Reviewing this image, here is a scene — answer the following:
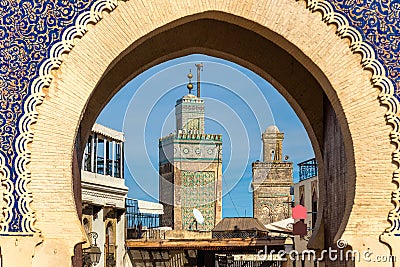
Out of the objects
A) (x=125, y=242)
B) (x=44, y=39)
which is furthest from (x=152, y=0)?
(x=125, y=242)

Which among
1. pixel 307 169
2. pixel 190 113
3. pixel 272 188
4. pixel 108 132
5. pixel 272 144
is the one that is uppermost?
pixel 190 113

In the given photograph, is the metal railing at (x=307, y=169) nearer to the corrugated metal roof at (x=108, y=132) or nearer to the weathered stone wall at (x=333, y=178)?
the corrugated metal roof at (x=108, y=132)

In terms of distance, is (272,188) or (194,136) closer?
(272,188)

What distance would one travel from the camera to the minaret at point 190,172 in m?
25.9

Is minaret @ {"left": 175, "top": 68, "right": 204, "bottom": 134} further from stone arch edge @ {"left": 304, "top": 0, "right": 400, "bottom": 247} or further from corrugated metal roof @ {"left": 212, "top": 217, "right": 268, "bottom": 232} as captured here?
stone arch edge @ {"left": 304, "top": 0, "right": 400, "bottom": 247}

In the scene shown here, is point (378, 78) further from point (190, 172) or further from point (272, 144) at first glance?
point (272, 144)

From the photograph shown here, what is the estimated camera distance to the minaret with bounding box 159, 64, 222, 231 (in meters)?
25.9

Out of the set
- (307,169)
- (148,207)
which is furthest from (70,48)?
(148,207)

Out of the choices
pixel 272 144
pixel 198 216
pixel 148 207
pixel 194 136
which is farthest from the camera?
pixel 272 144

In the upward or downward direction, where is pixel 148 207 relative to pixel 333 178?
downward

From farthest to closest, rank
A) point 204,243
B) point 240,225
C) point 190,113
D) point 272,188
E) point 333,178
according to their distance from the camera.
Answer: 1. point 190,113
2. point 272,188
3. point 240,225
4. point 204,243
5. point 333,178

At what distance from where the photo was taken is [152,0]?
18.3ft

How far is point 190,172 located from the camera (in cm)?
2634

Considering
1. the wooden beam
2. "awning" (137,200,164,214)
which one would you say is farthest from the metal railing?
"awning" (137,200,164,214)
